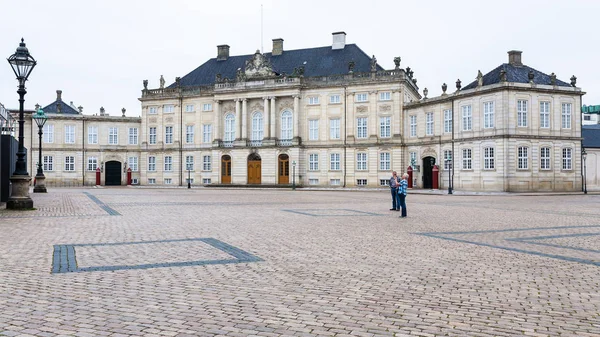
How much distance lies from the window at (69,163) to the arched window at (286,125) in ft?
89.0

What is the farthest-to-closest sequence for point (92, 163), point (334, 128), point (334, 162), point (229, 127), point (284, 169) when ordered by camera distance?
1. point (92, 163)
2. point (229, 127)
3. point (284, 169)
4. point (334, 128)
5. point (334, 162)

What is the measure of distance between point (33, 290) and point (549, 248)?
31.1 feet

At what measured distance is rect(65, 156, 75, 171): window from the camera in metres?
64.4

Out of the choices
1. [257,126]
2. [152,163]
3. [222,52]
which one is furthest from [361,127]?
[152,163]

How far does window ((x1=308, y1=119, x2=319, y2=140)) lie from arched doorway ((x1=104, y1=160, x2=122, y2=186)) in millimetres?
25605

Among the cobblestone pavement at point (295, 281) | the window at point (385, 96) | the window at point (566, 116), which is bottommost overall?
the cobblestone pavement at point (295, 281)

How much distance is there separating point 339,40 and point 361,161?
607 inches

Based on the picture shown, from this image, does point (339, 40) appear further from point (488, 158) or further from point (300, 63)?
point (488, 158)

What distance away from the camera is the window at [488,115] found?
43281mm

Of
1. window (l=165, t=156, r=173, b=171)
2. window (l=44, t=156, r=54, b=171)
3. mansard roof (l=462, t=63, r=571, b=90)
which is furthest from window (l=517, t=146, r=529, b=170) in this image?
window (l=44, t=156, r=54, b=171)

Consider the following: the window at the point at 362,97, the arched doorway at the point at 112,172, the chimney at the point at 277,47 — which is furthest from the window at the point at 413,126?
the arched doorway at the point at 112,172

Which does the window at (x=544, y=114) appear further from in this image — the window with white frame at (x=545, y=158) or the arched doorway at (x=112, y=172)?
the arched doorway at (x=112, y=172)

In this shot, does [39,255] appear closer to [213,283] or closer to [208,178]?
[213,283]

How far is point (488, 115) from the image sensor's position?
43.5m
